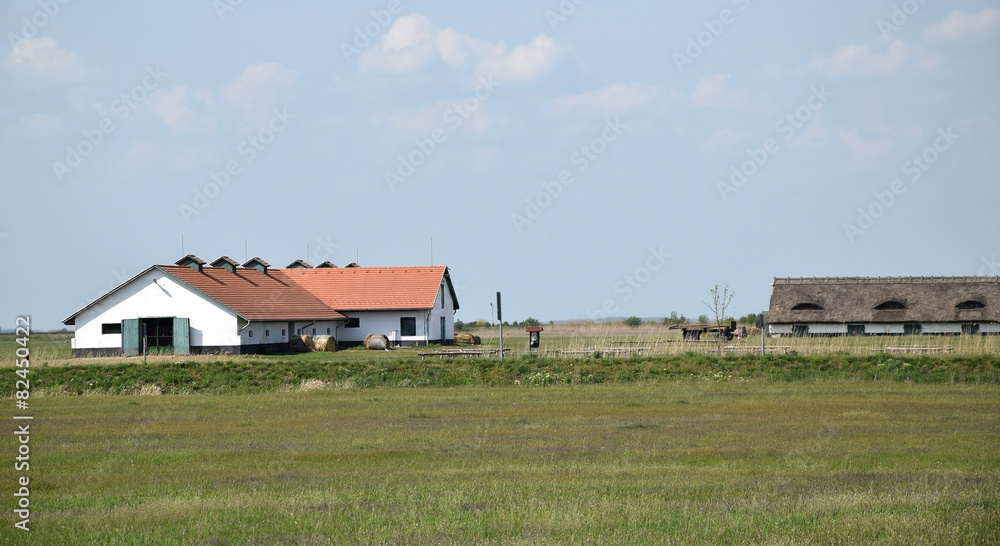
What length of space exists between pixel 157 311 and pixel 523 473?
136 ft

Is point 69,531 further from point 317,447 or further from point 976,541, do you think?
point 976,541

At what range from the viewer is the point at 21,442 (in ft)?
55.0

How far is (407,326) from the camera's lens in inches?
2315

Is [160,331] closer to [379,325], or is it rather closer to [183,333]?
[183,333]

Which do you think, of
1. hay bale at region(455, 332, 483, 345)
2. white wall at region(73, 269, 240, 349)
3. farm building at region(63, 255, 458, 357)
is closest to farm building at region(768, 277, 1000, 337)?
hay bale at region(455, 332, 483, 345)

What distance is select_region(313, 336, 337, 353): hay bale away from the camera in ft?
174

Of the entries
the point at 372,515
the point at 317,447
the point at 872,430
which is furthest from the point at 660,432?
the point at 372,515

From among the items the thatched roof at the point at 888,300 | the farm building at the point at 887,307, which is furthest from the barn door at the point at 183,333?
the thatched roof at the point at 888,300

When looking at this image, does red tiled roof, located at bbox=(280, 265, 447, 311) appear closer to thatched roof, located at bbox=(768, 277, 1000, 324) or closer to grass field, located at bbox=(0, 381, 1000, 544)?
thatched roof, located at bbox=(768, 277, 1000, 324)

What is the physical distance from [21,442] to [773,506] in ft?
42.3

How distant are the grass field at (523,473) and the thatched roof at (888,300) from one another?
43649mm

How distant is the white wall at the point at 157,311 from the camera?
4941 centimetres

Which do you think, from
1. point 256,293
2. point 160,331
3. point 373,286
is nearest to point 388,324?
point 373,286

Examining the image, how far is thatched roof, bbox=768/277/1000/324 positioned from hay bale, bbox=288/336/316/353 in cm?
3220
